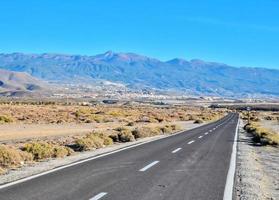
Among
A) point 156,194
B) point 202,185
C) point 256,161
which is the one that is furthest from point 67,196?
point 256,161

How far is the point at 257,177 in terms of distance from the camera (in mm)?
13906

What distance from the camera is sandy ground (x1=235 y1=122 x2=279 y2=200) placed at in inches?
439

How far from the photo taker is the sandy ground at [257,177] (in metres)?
11.2

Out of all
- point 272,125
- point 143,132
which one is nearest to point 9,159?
point 143,132

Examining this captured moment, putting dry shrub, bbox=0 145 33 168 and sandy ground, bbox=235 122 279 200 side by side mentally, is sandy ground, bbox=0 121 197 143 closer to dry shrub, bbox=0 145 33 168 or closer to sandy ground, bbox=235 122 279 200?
dry shrub, bbox=0 145 33 168

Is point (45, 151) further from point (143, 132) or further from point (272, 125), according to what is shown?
point (272, 125)

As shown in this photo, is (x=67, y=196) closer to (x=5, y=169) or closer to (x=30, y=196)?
(x=30, y=196)

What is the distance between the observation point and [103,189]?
11008 millimetres

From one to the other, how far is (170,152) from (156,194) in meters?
10.4

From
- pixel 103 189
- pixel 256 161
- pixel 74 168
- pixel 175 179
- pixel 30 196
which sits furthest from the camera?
pixel 256 161

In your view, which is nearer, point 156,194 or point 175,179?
point 156,194

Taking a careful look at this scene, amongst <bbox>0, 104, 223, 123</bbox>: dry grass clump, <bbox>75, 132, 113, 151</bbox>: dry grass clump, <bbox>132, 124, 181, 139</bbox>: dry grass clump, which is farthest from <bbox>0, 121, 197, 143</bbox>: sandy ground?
<bbox>0, 104, 223, 123</bbox>: dry grass clump

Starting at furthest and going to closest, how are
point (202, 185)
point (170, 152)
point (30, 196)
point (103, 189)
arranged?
point (170, 152)
point (202, 185)
point (103, 189)
point (30, 196)

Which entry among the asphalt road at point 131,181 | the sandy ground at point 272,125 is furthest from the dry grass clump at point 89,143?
the sandy ground at point 272,125
